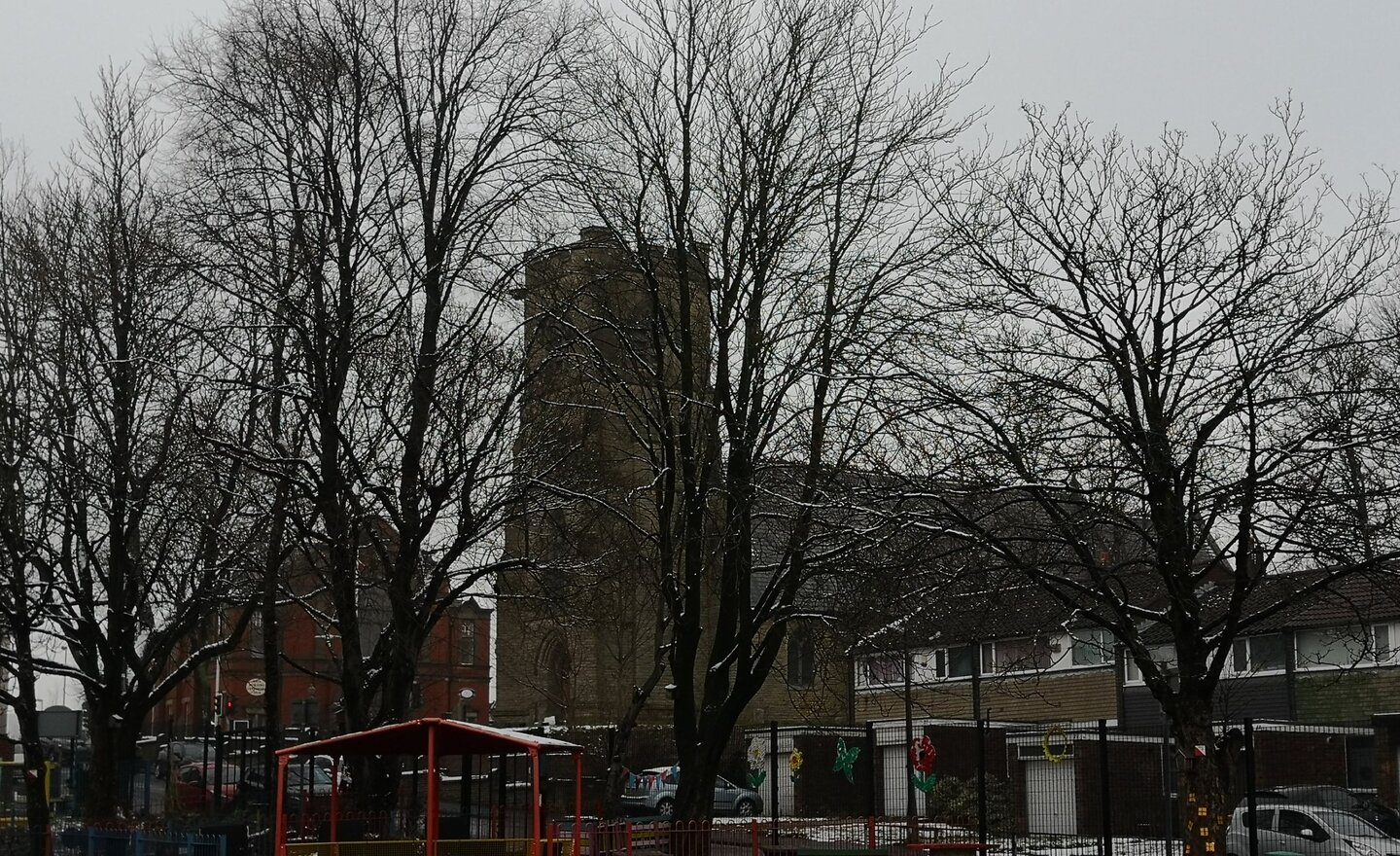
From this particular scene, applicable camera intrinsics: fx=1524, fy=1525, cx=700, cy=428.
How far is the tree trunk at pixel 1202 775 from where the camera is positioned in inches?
661

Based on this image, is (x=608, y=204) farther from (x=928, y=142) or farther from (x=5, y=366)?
(x=5, y=366)

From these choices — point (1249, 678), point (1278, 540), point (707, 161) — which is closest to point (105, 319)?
point (707, 161)

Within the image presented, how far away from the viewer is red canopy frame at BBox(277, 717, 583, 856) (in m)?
19.1

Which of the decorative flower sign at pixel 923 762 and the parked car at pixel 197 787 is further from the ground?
the decorative flower sign at pixel 923 762

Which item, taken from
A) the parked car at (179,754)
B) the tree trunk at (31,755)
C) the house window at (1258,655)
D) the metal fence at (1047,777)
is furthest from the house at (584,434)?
the house window at (1258,655)

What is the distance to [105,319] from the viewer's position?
27531 millimetres

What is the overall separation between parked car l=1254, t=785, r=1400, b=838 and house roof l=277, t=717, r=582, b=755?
1154 centimetres

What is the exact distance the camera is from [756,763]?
118ft

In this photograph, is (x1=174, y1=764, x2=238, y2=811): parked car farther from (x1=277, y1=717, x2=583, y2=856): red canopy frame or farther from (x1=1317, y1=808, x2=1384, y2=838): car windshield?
(x1=1317, y1=808, x2=1384, y2=838): car windshield

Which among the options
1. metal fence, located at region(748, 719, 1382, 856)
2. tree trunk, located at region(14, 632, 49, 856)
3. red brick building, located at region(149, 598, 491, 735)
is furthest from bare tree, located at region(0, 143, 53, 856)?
red brick building, located at region(149, 598, 491, 735)

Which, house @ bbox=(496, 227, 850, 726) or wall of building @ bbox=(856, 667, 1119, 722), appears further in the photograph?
wall of building @ bbox=(856, 667, 1119, 722)

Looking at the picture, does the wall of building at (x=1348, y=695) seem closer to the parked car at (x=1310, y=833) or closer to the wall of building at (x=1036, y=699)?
the wall of building at (x=1036, y=699)

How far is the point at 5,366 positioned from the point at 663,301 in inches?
490

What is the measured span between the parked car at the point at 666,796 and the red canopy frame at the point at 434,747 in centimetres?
1730
